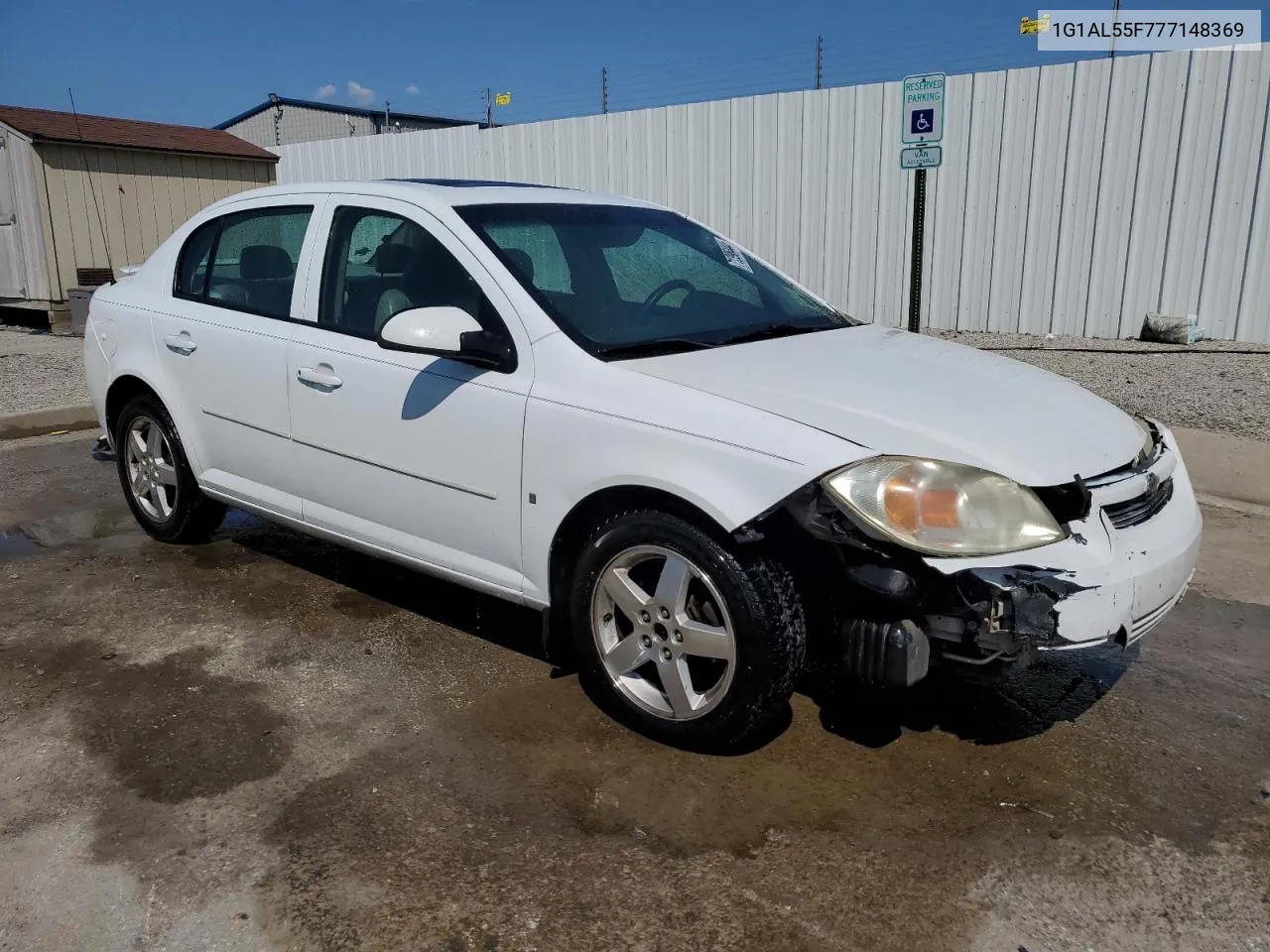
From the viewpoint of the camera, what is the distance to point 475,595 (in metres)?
4.75

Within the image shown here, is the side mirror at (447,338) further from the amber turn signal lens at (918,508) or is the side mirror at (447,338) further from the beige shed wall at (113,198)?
the beige shed wall at (113,198)

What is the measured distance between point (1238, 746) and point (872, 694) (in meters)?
1.11

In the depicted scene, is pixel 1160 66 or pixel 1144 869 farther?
pixel 1160 66

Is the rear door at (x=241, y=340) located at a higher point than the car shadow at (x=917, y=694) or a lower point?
higher

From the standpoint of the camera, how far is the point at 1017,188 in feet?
A: 34.6

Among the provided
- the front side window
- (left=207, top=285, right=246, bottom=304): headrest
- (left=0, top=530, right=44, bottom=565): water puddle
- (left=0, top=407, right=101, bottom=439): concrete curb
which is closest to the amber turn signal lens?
the front side window

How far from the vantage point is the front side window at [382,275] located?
3.82 m

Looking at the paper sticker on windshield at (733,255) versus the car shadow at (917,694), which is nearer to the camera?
the car shadow at (917,694)

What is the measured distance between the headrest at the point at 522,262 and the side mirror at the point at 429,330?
0.30 meters

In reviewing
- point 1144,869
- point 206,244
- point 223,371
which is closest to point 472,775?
point 1144,869

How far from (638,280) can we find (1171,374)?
6204mm

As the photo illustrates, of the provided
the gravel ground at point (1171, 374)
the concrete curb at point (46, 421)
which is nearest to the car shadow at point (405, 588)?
the concrete curb at point (46, 421)

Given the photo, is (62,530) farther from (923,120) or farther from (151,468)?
(923,120)

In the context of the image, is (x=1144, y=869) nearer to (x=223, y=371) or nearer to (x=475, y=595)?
(x=475, y=595)
